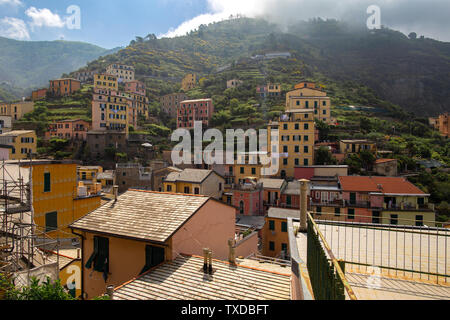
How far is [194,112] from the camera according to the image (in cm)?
6353

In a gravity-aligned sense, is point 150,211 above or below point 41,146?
below

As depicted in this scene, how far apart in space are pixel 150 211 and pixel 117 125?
154ft

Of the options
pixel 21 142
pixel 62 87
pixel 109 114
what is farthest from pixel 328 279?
pixel 62 87

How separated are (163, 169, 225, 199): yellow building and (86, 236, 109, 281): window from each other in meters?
18.2

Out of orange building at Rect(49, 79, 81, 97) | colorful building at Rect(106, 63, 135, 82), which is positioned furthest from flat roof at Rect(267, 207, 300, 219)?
colorful building at Rect(106, 63, 135, 82)

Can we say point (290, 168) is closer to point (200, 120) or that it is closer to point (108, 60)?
point (200, 120)

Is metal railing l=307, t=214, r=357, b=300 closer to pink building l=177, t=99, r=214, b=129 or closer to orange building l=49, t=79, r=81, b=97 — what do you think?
pink building l=177, t=99, r=214, b=129

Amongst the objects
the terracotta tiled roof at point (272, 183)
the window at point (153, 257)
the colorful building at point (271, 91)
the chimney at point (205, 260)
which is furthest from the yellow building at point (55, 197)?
the colorful building at point (271, 91)

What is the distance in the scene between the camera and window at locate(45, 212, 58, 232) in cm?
1602

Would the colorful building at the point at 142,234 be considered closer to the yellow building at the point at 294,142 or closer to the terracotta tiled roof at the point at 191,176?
the terracotta tiled roof at the point at 191,176

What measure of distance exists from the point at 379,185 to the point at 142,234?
2314 cm

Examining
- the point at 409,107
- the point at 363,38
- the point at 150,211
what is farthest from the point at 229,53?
the point at 150,211

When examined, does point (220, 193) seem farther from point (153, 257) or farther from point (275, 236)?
point (153, 257)
